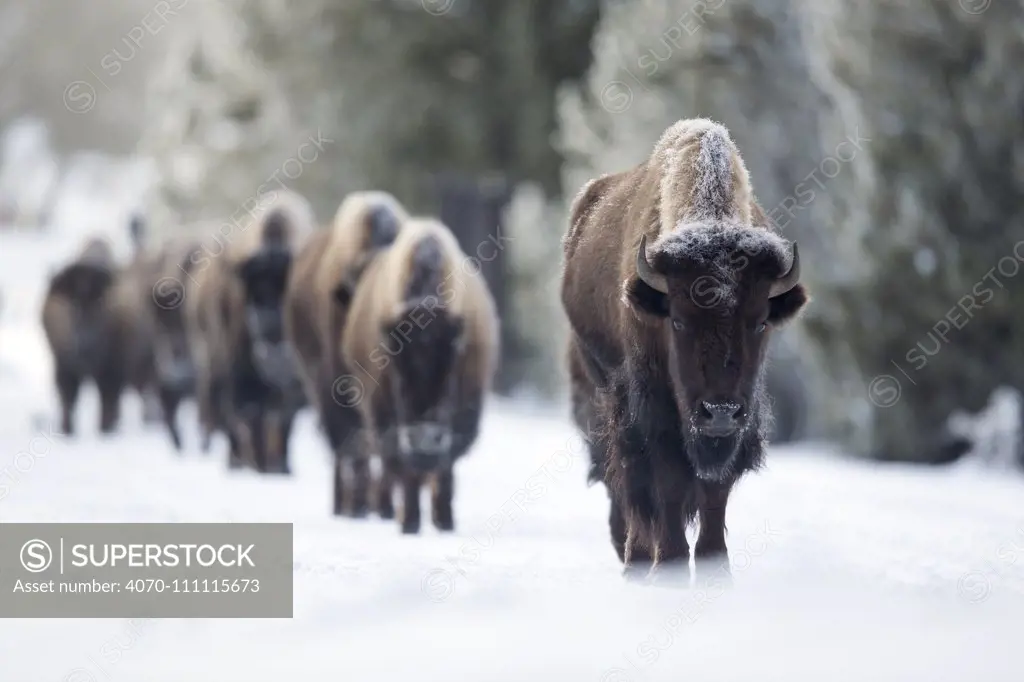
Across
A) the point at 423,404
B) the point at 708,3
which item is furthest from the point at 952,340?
the point at 423,404

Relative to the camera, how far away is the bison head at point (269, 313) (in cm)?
1318

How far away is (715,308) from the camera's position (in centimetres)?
593

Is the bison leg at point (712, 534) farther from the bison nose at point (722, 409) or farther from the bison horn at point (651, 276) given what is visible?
the bison horn at point (651, 276)

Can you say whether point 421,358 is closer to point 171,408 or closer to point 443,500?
point 443,500

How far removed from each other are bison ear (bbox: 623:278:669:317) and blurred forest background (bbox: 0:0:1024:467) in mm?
8022

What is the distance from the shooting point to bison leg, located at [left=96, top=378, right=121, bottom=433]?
1767 centimetres

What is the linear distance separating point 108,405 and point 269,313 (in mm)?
5161

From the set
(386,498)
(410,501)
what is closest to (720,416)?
(410,501)

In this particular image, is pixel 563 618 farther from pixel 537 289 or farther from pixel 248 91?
pixel 248 91

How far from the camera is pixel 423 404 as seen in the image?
8883 millimetres

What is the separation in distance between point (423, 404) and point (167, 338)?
9.32 m

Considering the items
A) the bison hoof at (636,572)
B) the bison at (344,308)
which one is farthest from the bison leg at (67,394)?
the bison hoof at (636,572)

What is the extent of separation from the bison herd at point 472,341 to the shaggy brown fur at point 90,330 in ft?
0.16

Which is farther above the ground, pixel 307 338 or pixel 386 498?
pixel 307 338
